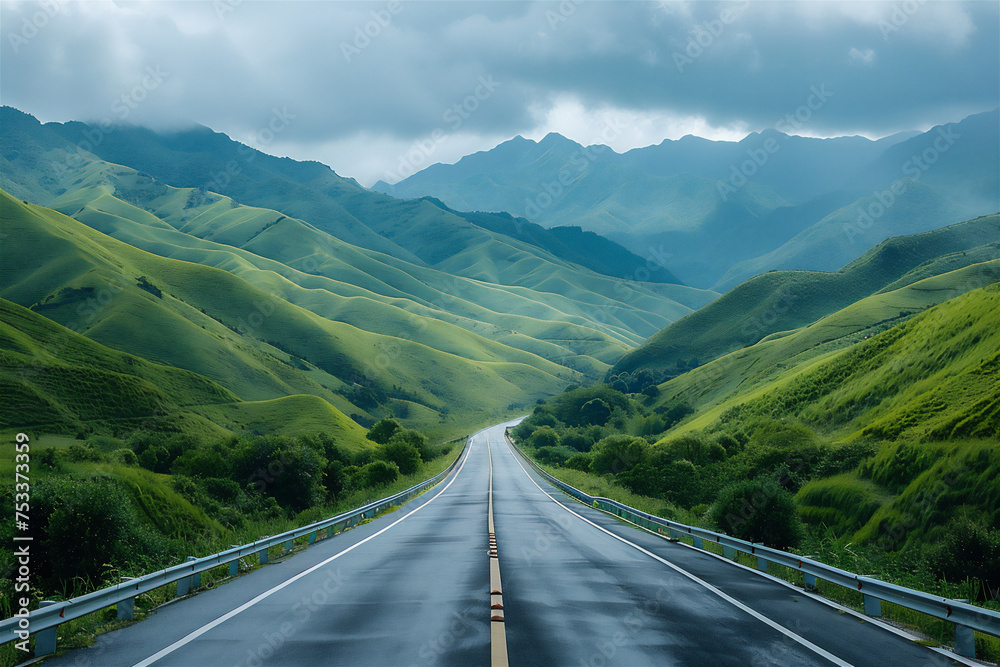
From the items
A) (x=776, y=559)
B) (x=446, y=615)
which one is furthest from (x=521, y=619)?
(x=776, y=559)

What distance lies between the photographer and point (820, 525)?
2594 centimetres

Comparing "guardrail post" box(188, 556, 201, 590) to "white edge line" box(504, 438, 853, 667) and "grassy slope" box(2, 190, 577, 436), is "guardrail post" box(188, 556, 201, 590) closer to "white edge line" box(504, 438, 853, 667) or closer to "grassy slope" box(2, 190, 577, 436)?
"white edge line" box(504, 438, 853, 667)

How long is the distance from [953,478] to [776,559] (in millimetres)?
13910

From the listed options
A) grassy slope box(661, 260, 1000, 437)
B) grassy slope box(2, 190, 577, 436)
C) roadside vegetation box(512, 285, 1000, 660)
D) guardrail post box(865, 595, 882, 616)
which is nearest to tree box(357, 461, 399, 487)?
roadside vegetation box(512, 285, 1000, 660)

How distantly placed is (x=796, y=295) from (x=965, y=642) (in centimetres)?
16232

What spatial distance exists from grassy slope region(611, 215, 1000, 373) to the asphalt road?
460ft

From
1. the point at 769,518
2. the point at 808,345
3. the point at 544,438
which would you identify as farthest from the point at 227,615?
the point at 544,438

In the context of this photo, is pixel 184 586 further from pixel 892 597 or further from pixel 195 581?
pixel 892 597

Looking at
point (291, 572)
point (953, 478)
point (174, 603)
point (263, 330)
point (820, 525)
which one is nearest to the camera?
point (174, 603)

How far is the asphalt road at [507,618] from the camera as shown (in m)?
7.46

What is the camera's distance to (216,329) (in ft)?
442

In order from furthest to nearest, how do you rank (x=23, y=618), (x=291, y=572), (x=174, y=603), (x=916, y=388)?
(x=916, y=388), (x=291, y=572), (x=174, y=603), (x=23, y=618)

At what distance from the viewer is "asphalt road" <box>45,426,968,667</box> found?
7465mm

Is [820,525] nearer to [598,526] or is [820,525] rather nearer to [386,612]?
[598,526]
